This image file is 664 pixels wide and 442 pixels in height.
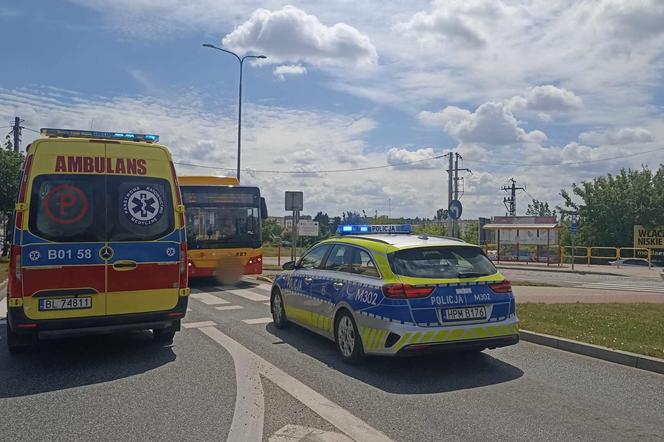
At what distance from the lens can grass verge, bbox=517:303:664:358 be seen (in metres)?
7.95

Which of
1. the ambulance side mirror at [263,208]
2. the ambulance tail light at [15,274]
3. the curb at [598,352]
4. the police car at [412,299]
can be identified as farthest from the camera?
the ambulance side mirror at [263,208]

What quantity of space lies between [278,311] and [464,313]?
386 centimetres

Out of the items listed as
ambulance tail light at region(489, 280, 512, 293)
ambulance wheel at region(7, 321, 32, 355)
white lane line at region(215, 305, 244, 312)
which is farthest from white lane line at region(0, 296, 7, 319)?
ambulance tail light at region(489, 280, 512, 293)

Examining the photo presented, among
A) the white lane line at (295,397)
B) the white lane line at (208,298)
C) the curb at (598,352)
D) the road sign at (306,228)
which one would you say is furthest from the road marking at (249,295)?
the road sign at (306,228)

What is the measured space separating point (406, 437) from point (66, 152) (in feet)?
16.8

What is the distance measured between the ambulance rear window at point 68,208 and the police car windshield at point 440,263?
3583 millimetres

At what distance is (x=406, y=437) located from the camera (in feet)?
15.5

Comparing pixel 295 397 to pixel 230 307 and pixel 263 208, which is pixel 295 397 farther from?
pixel 263 208

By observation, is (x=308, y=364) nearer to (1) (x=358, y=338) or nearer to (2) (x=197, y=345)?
(1) (x=358, y=338)

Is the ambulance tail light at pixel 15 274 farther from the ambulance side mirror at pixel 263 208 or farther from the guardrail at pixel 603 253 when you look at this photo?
the guardrail at pixel 603 253

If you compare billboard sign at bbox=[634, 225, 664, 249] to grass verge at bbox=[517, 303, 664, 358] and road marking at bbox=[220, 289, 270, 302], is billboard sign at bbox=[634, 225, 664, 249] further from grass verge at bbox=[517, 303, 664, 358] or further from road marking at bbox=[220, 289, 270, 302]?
road marking at bbox=[220, 289, 270, 302]

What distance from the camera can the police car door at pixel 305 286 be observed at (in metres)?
8.50

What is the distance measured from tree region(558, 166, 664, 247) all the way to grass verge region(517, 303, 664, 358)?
32.2 metres

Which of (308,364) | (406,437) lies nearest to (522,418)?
(406,437)
